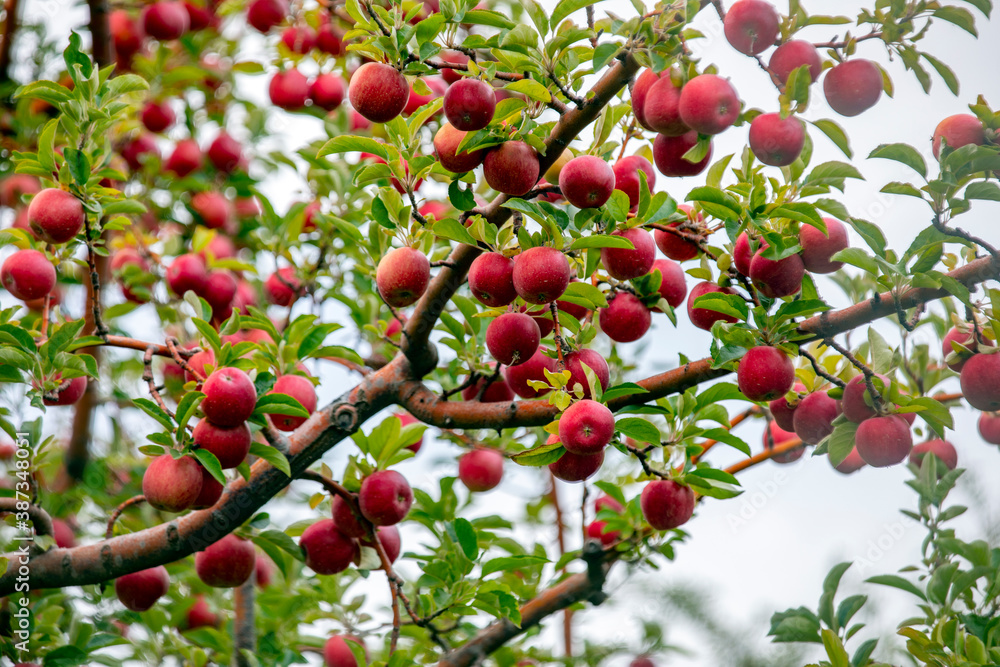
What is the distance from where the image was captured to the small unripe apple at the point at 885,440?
1.40m

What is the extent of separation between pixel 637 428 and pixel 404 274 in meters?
0.52

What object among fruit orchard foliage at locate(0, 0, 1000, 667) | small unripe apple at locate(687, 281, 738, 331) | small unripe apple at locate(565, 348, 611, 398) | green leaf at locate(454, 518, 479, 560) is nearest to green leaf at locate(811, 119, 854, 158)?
fruit orchard foliage at locate(0, 0, 1000, 667)

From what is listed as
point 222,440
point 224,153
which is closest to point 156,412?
point 222,440

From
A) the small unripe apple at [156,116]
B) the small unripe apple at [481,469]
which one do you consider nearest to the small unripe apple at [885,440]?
the small unripe apple at [481,469]

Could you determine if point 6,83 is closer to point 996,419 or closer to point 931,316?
point 931,316

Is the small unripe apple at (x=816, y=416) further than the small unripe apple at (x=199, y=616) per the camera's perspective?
No

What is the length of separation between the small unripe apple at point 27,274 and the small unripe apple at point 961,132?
1913mm

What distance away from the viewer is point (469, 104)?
131cm

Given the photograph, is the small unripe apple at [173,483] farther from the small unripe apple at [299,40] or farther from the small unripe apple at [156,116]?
the small unripe apple at [156,116]

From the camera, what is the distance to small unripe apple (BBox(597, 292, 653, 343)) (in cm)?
159

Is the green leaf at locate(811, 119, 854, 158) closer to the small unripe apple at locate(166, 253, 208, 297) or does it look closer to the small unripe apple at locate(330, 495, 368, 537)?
the small unripe apple at locate(330, 495, 368, 537)

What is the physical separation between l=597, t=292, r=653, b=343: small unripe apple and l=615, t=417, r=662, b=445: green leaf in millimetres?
208

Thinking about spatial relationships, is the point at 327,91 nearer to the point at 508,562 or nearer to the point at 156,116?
the point at 156,116

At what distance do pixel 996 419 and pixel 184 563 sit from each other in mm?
2500
